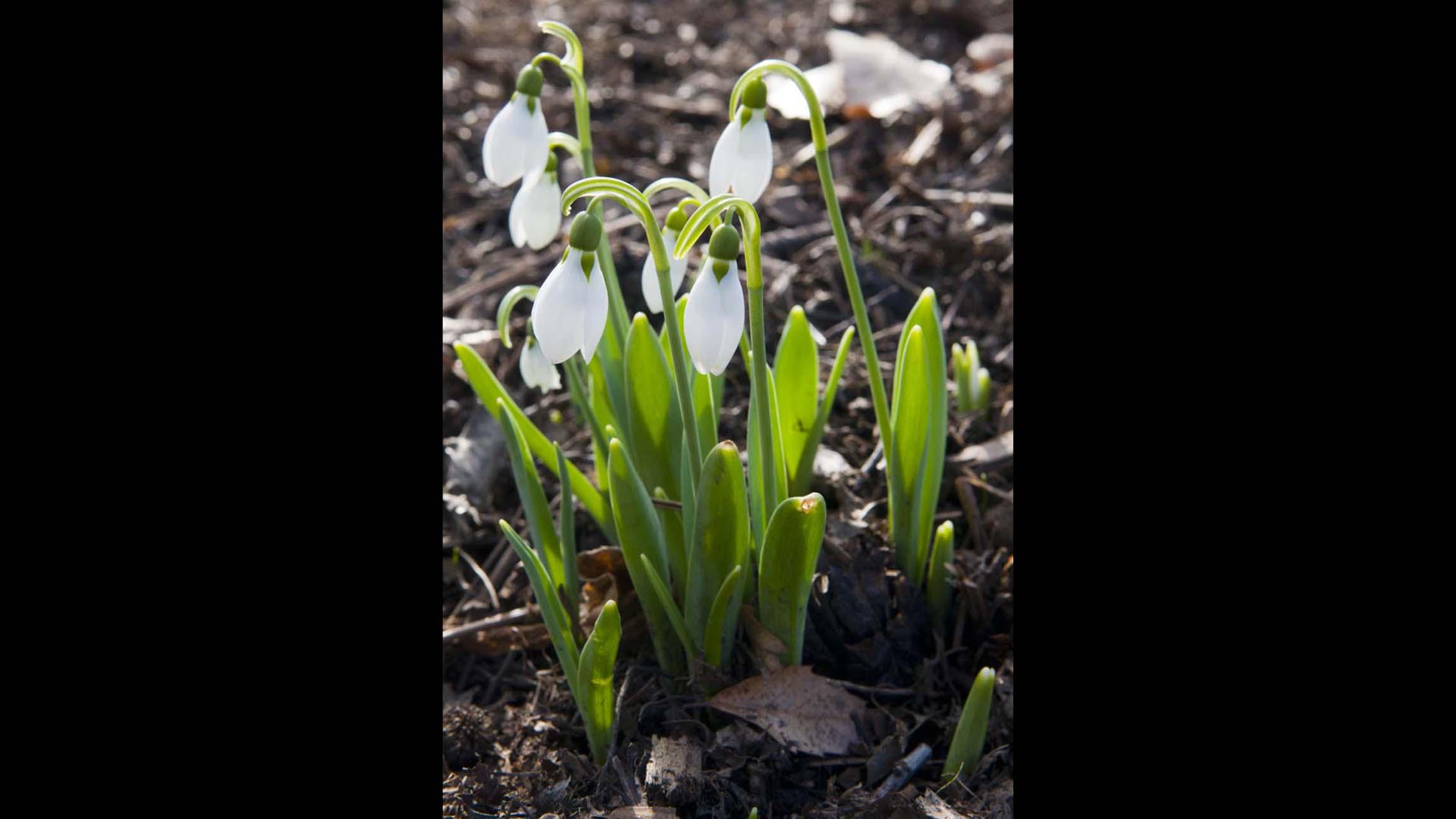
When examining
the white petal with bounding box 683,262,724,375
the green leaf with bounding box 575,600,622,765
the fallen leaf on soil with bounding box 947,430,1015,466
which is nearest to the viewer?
the white petal with bounding box 683,262,724,375

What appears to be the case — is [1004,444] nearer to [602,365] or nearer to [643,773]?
[602,365]

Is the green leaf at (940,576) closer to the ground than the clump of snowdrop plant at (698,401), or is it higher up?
closer to the ground

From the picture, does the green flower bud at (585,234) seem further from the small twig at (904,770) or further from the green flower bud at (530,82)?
the small twig at (904,770)

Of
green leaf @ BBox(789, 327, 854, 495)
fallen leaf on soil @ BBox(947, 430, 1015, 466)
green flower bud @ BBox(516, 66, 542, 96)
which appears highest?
green flower bud @ BBox(516, 66, 542, 96)

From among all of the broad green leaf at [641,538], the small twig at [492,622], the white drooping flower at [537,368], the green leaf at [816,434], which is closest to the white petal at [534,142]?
the white drooping flower at [537,368]

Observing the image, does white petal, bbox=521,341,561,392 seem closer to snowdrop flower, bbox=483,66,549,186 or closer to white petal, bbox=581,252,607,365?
snowdrop flower, bbox=483,66,549,186

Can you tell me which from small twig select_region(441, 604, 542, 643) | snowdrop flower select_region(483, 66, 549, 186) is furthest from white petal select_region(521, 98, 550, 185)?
small twig select_region(441, 604, 542, 643)

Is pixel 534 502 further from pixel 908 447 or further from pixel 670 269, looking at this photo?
pixel 908 447
